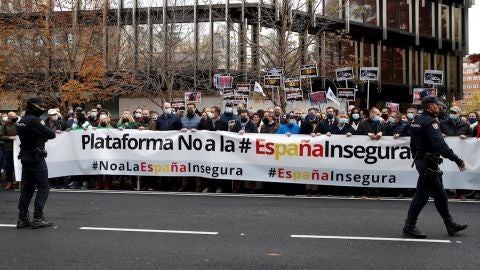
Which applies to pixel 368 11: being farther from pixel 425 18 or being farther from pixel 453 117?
pixel 453 117

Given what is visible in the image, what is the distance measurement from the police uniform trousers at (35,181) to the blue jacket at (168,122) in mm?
5393

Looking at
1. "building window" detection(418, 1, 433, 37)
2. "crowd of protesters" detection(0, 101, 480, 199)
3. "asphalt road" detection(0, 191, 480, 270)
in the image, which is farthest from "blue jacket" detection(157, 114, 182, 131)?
"building window" detection(418, 1, 433, 37)

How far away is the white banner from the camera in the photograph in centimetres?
1254

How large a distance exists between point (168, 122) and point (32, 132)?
565 centimetres

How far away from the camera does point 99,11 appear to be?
86.2 ft

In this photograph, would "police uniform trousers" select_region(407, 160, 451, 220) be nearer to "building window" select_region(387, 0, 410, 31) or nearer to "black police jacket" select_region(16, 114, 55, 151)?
"black police jacket" select_region(16, 114, 55, 151)

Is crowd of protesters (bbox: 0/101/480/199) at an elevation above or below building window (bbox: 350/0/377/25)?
below

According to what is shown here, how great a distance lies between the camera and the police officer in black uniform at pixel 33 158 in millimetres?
8828

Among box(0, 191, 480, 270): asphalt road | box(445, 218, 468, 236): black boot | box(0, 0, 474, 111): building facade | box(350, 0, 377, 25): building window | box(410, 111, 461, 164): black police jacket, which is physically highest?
box(350, 0, 377, 25): building window

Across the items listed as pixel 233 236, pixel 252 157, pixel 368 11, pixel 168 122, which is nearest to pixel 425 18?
pixel 368 11

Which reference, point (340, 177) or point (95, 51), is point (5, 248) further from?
point (95, 51)

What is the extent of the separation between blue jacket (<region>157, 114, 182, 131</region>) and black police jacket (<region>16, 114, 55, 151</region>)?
5.40 meters

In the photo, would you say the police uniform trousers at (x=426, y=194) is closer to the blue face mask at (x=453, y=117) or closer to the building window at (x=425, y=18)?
the blue face mask at (x=453, y=117)

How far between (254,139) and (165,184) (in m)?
2.21
